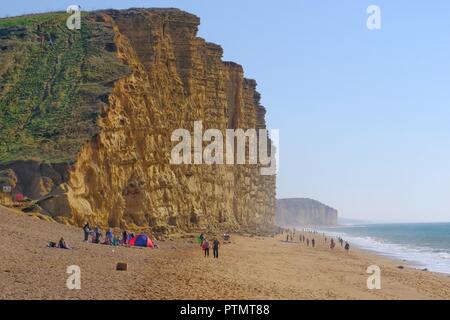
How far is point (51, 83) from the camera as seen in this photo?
4347 centimetres

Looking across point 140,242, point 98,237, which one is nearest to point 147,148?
point 140,242

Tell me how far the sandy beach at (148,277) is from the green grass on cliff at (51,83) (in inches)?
355

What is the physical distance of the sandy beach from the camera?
15.1 m

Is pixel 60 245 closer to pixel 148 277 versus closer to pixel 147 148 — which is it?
pixel 148 277

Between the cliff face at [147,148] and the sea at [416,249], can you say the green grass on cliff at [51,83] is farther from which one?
the sea at [416,249]

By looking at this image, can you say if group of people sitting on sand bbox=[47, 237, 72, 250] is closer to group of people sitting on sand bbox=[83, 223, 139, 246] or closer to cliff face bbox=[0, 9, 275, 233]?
group of people sitting on sand bbox=[83, 223, 139, 246]

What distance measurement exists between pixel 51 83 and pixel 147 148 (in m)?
9.53

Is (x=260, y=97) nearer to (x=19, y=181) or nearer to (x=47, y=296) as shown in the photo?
(x=19, y=181)

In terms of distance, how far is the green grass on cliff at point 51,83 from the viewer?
3588cm

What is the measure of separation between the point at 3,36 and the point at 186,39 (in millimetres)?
17675

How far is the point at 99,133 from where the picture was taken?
36.1 m

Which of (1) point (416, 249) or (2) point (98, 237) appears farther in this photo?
(1) point (416, 249)

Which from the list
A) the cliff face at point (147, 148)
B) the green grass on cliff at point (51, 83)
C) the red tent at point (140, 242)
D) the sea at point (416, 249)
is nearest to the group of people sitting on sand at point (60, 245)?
the cliff face at point (147, 148)
